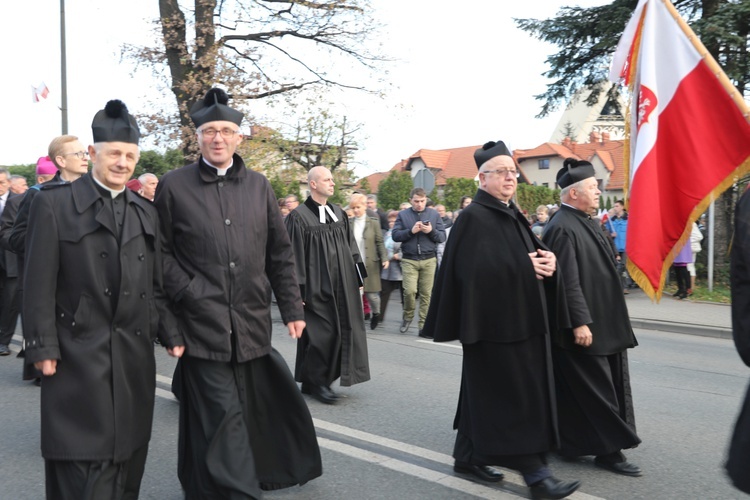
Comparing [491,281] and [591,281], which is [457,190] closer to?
[591,281]

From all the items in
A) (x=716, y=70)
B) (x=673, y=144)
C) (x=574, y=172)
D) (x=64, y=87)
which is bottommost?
(x=574, y=172)

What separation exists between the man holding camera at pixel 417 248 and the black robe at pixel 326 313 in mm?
4001

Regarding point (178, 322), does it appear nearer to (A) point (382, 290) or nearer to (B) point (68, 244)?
(B) point (68, 244)

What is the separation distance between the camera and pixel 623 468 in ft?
14.9

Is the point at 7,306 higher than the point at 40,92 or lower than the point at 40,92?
lower

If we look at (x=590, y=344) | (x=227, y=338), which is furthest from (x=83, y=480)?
(x=590, y=344)

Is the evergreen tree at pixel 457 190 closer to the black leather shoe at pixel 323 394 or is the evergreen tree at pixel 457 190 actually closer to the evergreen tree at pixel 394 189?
the evergreen tree at pixel 394 189

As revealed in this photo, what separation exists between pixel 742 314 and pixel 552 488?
1.78 m

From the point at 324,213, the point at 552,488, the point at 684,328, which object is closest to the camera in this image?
the point at 552,488

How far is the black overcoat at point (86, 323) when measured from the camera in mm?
3158

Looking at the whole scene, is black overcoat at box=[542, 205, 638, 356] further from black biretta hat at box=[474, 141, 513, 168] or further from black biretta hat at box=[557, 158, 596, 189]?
black biretta hat at box=[474, 141, 513, 168]

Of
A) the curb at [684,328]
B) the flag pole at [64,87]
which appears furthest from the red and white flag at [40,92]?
the curb at [684,328]

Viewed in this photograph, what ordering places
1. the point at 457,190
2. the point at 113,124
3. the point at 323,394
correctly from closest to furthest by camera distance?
1. the point at 113,124
2. the point at 323,394
3. the point at 457,190

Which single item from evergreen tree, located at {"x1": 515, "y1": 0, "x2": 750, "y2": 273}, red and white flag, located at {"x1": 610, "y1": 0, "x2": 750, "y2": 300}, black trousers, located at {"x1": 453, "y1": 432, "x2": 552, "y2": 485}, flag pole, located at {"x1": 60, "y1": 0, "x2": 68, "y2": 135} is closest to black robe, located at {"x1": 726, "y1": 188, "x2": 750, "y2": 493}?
black trousers, located at {"x1": 453, "y1": 432, "x2": 552, "y2": 485}
